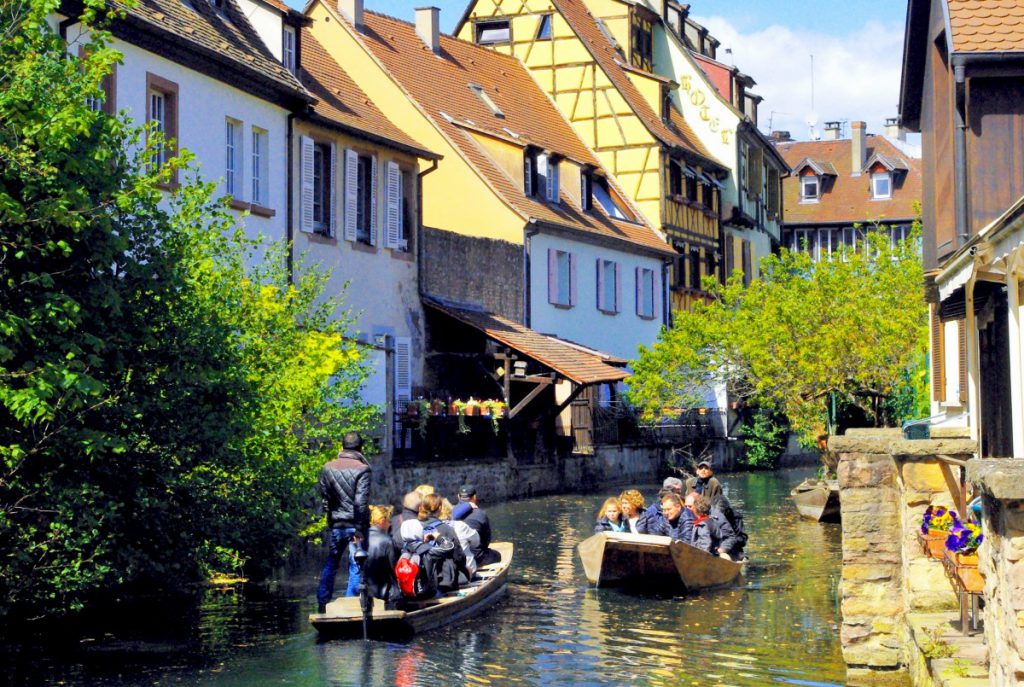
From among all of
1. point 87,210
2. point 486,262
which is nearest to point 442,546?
point 87,210

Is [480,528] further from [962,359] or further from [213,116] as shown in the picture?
[213,116]

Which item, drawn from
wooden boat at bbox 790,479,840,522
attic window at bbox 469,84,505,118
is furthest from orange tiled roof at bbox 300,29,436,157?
wooden boat at bbox 790,479,840,522

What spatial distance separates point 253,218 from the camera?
91.1ft

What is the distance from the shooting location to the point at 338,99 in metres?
33.3

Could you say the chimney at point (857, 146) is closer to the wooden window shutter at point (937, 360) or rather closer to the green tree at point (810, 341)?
the green tree at point (810, 341)

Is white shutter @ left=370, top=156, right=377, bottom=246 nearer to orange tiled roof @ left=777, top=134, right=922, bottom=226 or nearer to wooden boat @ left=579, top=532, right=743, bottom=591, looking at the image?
wooden boat @ left=579, top=532, right=743, bottom=591

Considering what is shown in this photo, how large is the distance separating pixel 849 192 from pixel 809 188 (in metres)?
1.86

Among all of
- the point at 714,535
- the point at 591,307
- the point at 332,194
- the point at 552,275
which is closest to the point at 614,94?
the point at 591,307

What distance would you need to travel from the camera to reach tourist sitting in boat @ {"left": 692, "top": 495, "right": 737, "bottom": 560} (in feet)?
69.0

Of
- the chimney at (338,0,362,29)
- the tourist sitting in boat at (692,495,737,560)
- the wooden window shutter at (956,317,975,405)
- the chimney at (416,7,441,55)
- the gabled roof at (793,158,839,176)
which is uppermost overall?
the gabled roof at (793,158,839,176)

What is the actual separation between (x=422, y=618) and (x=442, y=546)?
1294 mm

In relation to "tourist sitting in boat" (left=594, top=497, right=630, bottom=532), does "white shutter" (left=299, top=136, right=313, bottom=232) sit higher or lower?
higher

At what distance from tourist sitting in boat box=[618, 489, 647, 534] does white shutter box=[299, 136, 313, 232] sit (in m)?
10.5

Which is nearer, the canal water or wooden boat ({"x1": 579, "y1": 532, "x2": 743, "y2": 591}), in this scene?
the canal water
